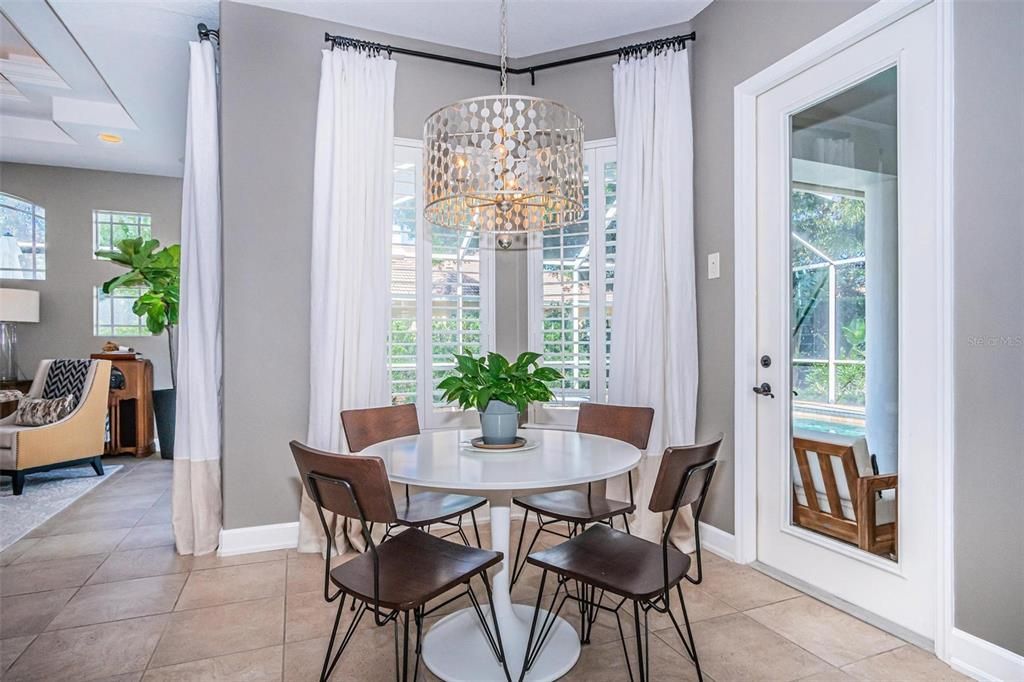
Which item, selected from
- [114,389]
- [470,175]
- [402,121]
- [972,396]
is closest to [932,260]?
[972,396]

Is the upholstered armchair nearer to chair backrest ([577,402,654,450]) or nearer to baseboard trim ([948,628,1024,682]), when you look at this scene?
A: chair backrest ([577,402,654,450])

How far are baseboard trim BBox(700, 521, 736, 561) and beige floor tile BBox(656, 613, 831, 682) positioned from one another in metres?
0.61

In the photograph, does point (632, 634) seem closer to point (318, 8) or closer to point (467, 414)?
point (467, 414)

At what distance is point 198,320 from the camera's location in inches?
115

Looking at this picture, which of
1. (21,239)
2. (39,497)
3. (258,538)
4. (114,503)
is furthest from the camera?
(21,239)

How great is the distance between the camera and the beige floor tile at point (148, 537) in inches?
121

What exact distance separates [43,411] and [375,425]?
3.54 meters

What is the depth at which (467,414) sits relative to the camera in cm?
350

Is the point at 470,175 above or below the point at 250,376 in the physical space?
above

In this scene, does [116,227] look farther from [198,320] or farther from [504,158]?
[504,158]

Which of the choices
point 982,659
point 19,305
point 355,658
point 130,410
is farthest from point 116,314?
point 982,659

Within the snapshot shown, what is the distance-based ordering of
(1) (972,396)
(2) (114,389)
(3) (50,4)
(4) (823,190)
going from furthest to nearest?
(2) (114,389)
(3) (50,4)
(4) (823,190)
(1) (972,396)

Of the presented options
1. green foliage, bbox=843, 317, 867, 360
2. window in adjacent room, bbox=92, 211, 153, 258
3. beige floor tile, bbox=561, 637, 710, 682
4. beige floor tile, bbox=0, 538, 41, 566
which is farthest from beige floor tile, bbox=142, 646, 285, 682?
window in adjacent room, bbox=92, 211, 153, 258

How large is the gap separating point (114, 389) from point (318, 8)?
4193 mm
